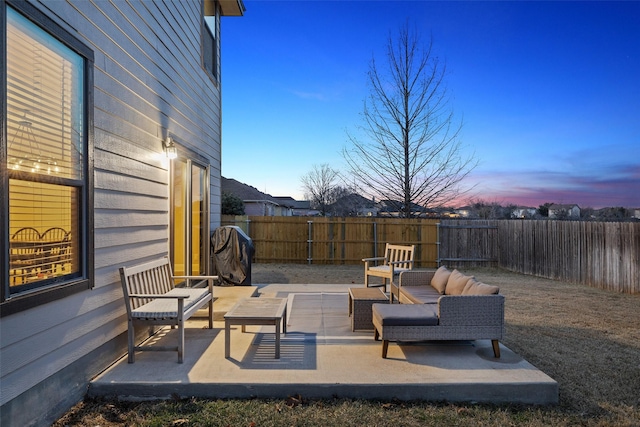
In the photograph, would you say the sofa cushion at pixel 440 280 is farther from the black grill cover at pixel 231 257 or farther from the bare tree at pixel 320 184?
the bare tree at pixel 320 184

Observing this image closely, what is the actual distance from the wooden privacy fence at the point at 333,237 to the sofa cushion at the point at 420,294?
Answer: 7648 mm

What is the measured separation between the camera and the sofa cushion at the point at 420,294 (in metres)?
4.53

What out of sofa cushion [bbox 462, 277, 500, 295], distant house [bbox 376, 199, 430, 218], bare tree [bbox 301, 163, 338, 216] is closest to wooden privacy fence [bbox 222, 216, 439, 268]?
distant house [bbox 376, 199, 430, 218]

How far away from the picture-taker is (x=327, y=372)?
A: 3.27m

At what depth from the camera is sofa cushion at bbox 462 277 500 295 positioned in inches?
152

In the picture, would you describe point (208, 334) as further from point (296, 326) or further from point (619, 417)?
point (619, 417)

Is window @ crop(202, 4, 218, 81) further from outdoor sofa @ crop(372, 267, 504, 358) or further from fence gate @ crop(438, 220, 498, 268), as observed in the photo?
fence gate @ crop(438, 220, 498, 268)

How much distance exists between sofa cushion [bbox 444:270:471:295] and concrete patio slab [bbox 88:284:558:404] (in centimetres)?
61

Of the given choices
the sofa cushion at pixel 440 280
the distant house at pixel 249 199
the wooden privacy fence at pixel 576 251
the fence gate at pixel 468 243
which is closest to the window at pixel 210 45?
the sofa cushion at pixel 440 280

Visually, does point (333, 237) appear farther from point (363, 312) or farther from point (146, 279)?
point (146, 279)

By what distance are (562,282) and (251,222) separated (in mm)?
9436

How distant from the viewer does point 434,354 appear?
3.79m

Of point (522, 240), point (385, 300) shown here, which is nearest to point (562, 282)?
point (522, 240)

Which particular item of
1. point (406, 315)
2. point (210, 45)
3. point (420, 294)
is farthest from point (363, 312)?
point (210, 45)
